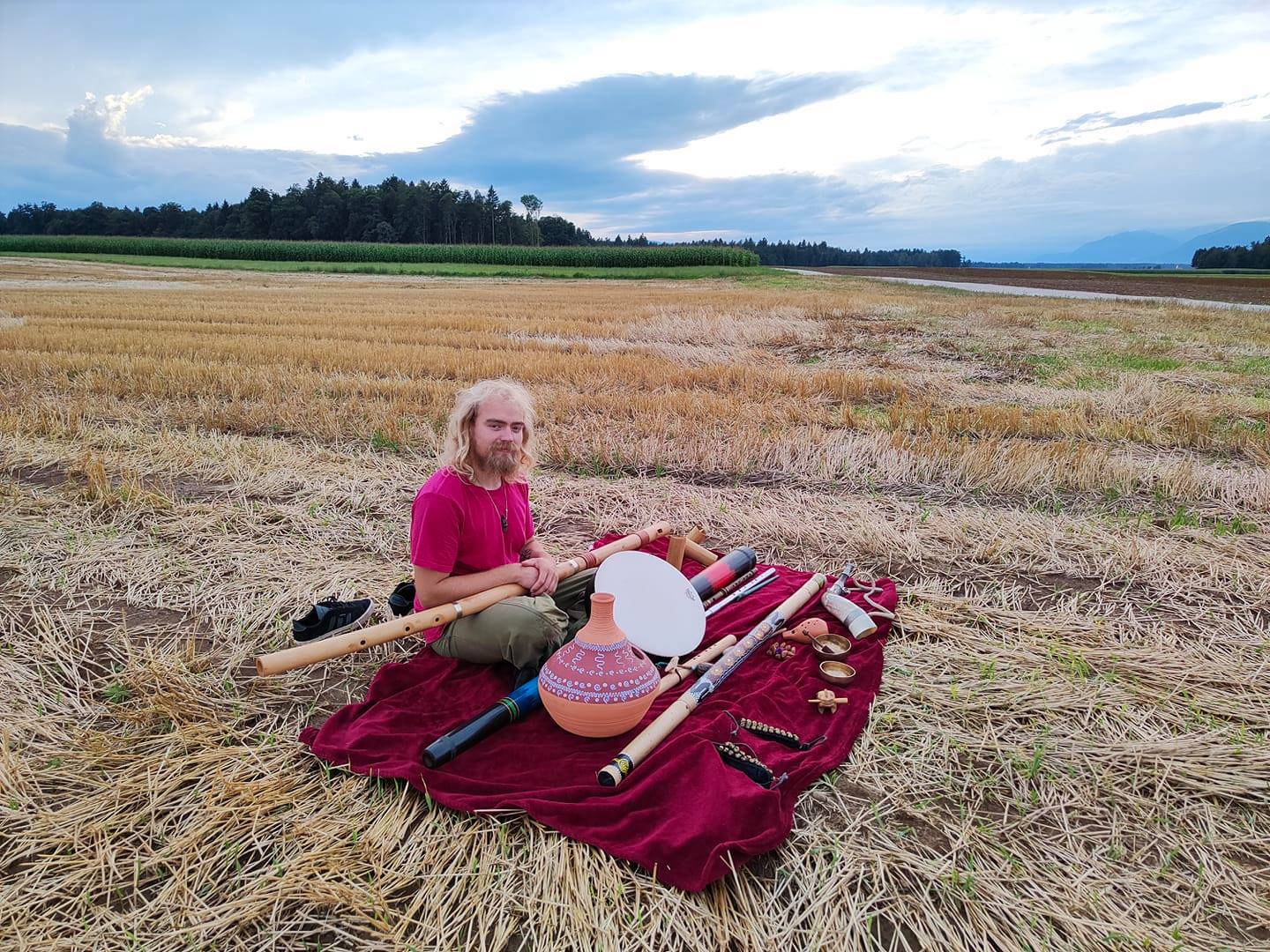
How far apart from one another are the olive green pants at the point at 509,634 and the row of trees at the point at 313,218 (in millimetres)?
87321

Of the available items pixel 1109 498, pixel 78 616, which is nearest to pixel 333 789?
pixel 78 616

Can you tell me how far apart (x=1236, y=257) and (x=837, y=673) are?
3832 inches

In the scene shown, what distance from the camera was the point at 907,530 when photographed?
5242 mm

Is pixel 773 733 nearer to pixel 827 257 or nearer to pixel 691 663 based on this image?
pixel 691 663

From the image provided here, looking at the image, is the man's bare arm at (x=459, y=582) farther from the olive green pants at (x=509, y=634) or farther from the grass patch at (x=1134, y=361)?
the grass patch at (x=1134, y=361)

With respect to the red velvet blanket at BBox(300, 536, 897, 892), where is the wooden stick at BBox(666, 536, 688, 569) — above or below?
above

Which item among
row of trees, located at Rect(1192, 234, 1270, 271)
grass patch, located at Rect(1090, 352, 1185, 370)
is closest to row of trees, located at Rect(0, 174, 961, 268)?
row of trees, located at Rect(1192, 234, 1270, 271)

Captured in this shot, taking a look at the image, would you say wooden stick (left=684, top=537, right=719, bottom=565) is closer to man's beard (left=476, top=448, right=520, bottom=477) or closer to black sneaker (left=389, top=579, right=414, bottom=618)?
man's beard (left=476, top=448, right=520, bottom=477)

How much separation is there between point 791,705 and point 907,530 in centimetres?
238

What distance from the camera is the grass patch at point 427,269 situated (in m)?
47.1

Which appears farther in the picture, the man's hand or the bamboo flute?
the man's hand

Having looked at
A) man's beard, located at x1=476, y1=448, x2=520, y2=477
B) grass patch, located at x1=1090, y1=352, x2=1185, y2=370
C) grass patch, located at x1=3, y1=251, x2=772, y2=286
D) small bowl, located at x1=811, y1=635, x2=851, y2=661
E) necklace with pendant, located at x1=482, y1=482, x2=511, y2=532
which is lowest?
small bowl, located at x1=811, y1=635, x2=851, y2=661

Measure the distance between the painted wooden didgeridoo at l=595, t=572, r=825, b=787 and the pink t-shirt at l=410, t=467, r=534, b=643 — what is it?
3.98ft

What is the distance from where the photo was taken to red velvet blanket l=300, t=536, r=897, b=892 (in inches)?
97.3
